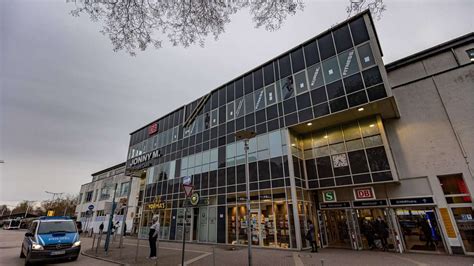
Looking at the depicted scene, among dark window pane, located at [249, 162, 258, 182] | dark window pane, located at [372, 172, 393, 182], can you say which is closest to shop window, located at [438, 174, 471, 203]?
dark window pane, located at [372, 172, 393, 182]

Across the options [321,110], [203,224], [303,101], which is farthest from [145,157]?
[321,110]

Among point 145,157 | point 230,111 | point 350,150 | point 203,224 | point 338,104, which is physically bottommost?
point 203,224

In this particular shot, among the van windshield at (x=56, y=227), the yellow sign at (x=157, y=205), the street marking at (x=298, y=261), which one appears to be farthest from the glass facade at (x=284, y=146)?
the van windshield at (x=56, y=227)

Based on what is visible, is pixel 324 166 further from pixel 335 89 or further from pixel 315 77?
pixel 315 77

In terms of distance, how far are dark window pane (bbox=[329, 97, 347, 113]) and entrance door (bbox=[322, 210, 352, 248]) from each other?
22.8 feet

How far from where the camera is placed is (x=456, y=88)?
1300 centimetres

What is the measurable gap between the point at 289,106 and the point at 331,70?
3720mm

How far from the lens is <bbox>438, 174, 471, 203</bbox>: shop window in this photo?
1163 centimetres

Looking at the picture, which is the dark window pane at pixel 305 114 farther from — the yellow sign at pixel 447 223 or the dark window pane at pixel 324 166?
the yellow sign at pixel 447 223

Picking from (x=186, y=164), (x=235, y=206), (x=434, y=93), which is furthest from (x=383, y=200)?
(x=186, y=164)

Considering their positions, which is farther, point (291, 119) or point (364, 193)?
point (291, 119)

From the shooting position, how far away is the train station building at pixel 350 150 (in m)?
12.4

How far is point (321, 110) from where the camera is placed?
14.7 meters

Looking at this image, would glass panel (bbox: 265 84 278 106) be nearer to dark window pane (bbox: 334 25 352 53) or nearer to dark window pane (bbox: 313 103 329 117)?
dark window pane (bbox: 313 103 329 117)
